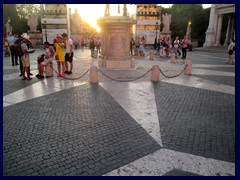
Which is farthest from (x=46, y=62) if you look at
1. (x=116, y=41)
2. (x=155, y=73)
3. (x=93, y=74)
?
(x=155, y=73)

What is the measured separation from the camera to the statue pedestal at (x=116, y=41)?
37.4 feet

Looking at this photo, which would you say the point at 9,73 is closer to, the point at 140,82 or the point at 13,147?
the point at 140,82

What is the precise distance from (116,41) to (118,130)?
7.98 meters

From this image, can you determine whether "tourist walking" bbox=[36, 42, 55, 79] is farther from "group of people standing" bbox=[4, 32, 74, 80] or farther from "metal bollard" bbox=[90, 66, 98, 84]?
"metal bollard" bbox=[90, 66, 98, 84]

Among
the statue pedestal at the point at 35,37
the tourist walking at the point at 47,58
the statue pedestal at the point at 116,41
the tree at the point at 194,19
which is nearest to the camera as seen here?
the tourist walking at the point at 47,58

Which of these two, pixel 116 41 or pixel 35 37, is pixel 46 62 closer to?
pixel 116 41

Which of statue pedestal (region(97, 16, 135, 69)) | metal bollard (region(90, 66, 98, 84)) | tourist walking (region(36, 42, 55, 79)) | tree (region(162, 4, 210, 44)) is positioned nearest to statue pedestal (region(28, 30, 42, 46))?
statue pedestal (region(97, 16, 135, 69))

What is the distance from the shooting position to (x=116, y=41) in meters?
11.9

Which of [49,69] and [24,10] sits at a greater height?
[24,10]

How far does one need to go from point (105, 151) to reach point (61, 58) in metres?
6.96

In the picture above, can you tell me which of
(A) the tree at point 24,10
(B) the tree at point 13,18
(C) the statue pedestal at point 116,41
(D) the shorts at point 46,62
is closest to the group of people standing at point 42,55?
(D) the shorts at point 46,62

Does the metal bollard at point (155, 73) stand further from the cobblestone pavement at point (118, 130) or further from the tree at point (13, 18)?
the tree at point (13, 18)

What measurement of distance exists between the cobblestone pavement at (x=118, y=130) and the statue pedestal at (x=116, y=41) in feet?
13.3
